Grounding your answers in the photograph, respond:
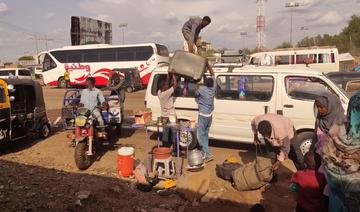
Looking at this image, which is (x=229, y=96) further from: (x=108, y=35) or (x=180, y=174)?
(x=108, y=35)

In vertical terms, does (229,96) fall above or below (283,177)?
above

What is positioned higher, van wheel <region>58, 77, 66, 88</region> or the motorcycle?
van wheel <region>58, 77, 66, 88</region>

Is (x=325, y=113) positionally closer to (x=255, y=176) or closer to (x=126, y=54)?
(x=255, y=176)

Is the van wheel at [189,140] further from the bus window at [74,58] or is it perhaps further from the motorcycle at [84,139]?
the bus window at [74,58]

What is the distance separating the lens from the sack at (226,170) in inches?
275

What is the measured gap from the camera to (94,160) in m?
8.55

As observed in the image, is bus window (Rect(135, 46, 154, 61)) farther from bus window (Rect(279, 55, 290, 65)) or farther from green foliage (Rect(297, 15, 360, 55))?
green foliage (Rect(297, 15, 360, 55))

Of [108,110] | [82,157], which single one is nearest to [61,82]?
[108,110]

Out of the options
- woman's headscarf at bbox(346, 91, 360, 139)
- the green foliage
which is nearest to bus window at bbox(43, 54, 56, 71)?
woman's headscarf at bbox(346, 91, 360, 139)

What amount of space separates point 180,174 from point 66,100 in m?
4.82

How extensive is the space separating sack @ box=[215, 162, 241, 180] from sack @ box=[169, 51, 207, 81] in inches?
67.8

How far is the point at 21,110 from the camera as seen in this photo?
9.86 metres

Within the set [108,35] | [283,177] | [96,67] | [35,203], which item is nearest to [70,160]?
[35,203]

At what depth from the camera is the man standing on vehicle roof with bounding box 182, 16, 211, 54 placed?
28.1ft
